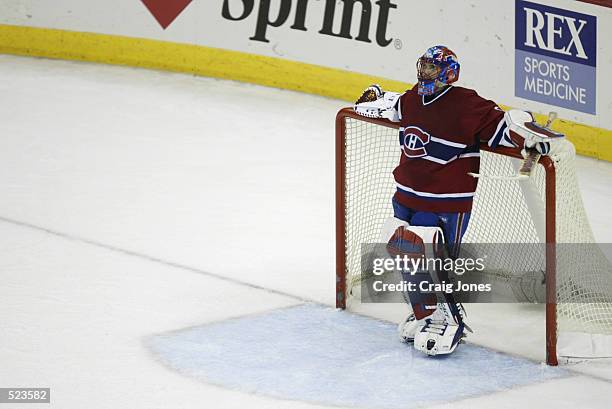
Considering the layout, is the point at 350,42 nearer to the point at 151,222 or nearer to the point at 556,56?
the point at 556,56

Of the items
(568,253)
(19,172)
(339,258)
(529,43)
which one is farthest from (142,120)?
(568,253)

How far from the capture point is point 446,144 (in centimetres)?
488

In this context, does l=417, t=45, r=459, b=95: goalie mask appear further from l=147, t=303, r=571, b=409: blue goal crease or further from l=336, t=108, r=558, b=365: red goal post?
l=147, t=303, r=571, b=409: blue goal crease

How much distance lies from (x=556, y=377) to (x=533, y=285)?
885 mm

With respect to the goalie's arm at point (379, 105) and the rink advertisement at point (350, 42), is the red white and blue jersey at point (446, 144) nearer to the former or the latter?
the goalie's arm at point (379, 105)

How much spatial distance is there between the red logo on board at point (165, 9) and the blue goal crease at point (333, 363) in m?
5.23

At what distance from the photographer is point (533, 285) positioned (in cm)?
566

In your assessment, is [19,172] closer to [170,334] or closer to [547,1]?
[170,334]

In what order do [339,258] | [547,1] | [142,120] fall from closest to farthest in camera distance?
1. [339,258]
2. [547,1]
3. [142,120]

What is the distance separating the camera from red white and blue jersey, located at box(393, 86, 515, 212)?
4.84 metres

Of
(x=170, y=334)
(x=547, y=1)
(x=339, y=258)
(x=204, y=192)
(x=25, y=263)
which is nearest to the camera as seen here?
(x=170, y=334)

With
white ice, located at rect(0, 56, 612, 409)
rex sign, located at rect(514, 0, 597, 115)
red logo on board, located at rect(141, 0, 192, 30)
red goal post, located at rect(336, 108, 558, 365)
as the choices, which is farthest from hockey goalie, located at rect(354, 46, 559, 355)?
red logo on board, located at rect(141, 0, 192, 30)

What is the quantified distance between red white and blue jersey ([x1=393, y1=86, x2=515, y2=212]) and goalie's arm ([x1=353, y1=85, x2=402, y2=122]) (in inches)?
6.6

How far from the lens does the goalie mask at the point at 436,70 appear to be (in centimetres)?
490
